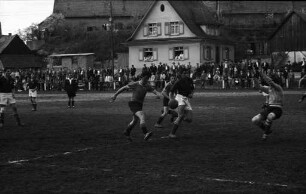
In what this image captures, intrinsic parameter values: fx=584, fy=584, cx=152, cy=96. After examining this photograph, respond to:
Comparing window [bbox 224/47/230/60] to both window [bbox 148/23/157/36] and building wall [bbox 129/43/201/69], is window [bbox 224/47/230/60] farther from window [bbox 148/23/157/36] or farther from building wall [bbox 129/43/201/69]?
window [bbox 148/23/157/36]

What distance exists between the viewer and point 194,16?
6844 cm

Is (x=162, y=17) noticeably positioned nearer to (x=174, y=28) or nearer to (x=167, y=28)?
(x=167, y=28)

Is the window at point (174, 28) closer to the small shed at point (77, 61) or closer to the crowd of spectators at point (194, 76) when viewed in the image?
the small shed at point (77, 61)

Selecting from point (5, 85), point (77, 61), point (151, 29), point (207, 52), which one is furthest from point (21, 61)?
point (5, 85)

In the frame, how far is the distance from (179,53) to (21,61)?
30968 mm

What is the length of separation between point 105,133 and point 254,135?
4.30m

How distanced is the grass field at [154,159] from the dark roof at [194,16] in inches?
1828

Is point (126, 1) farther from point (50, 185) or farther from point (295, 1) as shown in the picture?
point (50, 185)

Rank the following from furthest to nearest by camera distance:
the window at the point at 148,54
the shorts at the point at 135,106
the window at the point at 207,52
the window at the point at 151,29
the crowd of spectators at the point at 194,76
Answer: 1. the window at the point at 151,29
2. the window at the point at 148,54
3. the window at the point at 207,52
4. the crowd of spectators at the point at 194,76
5. the shorts at the point at 135,106

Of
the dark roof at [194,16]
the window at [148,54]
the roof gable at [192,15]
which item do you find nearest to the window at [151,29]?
the roof gable at [192,15]

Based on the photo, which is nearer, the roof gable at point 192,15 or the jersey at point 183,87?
the jersey at point 183,87

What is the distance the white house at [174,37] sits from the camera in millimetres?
65125

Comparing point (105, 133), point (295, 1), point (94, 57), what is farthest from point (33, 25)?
point (105, 133)

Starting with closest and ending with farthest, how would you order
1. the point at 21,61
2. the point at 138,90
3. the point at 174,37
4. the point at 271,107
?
the point at 271,107
the point at 138,90
the point at 174,37
the point at 21,61
